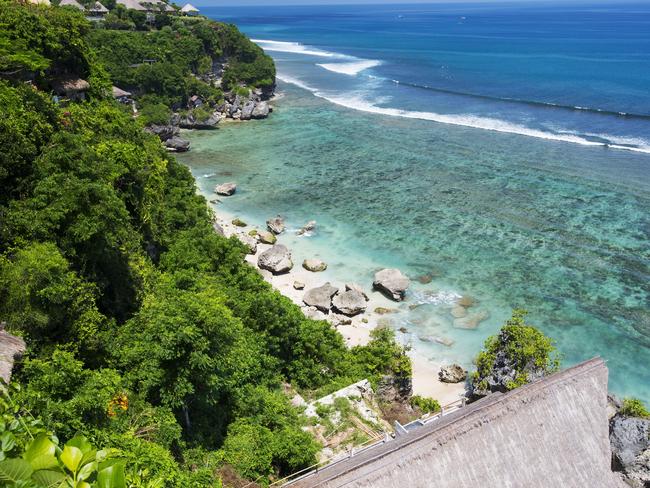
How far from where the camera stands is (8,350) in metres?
9.49

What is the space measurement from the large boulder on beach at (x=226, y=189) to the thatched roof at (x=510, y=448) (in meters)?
26.0

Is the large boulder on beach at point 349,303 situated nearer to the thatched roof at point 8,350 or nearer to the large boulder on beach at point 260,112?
the thatched roof at point 8,350

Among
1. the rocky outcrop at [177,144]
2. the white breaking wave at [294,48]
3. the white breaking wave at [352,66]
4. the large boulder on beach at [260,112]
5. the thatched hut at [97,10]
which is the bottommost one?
the rocky outcrop at [177,144]

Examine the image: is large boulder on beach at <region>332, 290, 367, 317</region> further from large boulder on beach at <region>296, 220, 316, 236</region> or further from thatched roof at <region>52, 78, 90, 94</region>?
thatched roof at <region>52, 78, 90, 94</region>

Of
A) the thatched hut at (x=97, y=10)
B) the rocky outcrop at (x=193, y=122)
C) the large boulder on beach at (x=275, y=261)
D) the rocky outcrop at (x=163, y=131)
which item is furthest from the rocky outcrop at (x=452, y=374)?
the thatched hut at (x=97, y=10)

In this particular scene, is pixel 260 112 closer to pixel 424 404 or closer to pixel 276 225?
pixel 276 225

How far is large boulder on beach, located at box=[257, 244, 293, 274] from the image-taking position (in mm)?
24734

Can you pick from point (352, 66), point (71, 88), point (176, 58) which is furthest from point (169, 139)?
point (352, 66)

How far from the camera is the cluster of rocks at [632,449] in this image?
41.0 feet

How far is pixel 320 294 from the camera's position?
22.6m

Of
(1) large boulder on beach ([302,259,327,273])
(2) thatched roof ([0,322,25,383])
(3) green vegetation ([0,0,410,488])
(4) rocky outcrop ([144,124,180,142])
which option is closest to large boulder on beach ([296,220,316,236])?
(1) large boulder on beach ([302,259,327,273])

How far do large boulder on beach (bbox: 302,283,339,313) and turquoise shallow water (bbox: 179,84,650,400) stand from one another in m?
2.48

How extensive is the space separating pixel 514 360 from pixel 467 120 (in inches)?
1582

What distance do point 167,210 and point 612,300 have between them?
22.2 m
